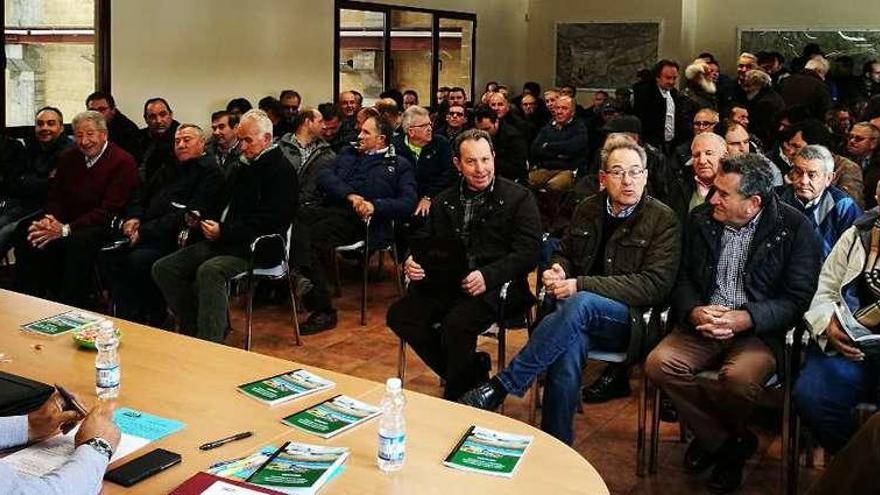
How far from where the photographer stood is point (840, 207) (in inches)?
157

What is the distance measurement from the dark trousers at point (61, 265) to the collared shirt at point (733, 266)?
135 inches

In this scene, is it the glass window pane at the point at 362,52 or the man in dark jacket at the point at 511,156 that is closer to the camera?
the man in dark jacket at the point at 511,156

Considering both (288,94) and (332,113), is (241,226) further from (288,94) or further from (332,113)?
(288,94)

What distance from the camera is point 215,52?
8.14 m

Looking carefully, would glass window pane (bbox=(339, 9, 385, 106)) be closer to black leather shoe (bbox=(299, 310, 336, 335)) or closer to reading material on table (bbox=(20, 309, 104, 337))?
black leather shoe (bbox=(299, 310, 336, 335))

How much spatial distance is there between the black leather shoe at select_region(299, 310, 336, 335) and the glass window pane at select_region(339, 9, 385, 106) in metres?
4.47

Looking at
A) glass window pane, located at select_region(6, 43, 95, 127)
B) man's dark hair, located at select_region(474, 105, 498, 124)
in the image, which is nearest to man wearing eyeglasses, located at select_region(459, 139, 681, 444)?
man's dark hair, located at select_region(474, 105, 498, 124)

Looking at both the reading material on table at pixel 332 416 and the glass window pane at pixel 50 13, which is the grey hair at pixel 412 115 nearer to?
the glass window pane at pixel 50 13

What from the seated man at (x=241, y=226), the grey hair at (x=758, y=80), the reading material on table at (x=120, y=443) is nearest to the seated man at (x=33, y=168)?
the seated man at (x=241, y=226)

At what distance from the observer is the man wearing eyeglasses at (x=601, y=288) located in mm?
3502

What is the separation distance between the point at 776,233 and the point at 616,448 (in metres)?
1.06

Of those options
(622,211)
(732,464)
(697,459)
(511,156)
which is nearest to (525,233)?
(622,211)

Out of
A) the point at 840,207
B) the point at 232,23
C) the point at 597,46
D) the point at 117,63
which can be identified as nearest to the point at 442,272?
the point at 840,207

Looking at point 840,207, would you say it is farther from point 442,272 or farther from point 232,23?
point 232,23
